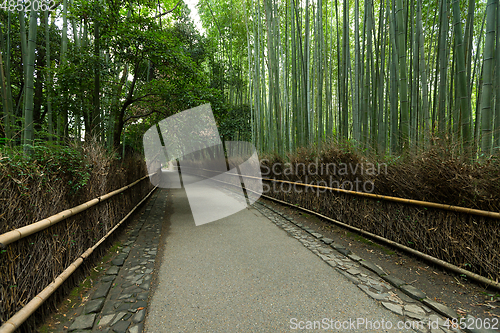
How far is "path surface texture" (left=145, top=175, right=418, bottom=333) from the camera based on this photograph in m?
1.64

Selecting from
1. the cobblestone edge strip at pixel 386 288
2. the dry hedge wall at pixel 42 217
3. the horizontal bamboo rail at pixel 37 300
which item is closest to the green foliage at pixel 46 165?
the dry hedge wall at pixel 42 217

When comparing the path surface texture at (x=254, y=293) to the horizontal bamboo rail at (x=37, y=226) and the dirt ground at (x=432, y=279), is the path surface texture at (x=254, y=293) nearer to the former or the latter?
the dirt ground at (x=432, y=279)

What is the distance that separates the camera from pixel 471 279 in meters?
1.90

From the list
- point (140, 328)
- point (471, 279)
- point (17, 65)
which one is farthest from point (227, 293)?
point (17, 65)

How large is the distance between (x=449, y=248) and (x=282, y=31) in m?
6.92

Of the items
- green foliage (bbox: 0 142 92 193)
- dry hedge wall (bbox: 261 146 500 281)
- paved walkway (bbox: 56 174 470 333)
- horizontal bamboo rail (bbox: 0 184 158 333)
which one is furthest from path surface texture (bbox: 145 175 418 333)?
green foliage (bbox: 0 142 92 193)

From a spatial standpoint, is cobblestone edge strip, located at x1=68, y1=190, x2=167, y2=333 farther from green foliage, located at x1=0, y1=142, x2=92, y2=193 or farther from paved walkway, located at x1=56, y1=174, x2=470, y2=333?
green foliage, located at x1=0, y1=142, x2=92, y2=193

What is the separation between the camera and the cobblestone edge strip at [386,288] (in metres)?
1.65

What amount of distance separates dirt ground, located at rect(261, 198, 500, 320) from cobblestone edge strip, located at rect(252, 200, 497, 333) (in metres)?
0.08

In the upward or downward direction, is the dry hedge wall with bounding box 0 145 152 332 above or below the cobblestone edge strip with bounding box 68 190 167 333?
above

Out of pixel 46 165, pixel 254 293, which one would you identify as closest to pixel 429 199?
pixel 254 293

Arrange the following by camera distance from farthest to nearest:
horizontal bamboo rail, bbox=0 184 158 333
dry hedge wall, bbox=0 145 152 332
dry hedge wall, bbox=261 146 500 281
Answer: dry hedge wall, bbox=261 146 500 281 → dry hedge wall, bbox=0 145 152 332 → horizontal bamboo rail, bbox=0 184 158 333

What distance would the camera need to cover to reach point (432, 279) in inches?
81.7

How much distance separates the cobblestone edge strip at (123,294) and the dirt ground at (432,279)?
2.12 metres
